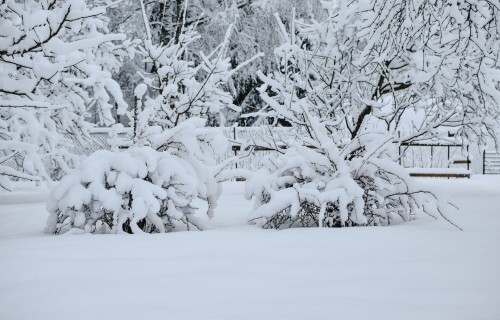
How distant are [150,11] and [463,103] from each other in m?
11.0

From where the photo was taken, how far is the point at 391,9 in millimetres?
3816

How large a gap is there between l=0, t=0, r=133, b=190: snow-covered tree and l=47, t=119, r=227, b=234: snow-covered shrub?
1.66ft

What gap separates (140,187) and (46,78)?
0.97 meters

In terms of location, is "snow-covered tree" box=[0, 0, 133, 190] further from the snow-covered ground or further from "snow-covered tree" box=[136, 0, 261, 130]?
the snow-covered ground

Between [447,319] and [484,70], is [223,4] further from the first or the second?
[447,319]

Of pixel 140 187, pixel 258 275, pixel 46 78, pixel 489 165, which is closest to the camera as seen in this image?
pixel 258 275

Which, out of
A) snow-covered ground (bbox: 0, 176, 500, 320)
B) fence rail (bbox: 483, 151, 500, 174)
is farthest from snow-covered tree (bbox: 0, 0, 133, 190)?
fence rail (bbox: 483, 151, 500, 174)

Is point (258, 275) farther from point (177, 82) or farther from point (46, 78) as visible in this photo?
point (177, 82)

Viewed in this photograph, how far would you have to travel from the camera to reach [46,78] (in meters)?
3.33

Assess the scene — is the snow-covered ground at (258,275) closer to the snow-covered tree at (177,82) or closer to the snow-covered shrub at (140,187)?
the snow-covered shrub at (140,187)

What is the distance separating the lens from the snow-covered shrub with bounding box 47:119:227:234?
11.4 ft

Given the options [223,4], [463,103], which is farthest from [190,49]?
[463,103]

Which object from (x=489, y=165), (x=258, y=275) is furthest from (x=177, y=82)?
(x=489, y=165)

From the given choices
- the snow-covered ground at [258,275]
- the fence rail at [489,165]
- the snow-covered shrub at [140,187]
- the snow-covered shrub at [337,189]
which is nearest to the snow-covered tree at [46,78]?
the snow-covered shrub at [140,187]
